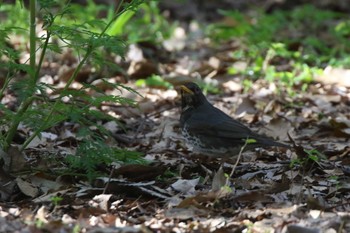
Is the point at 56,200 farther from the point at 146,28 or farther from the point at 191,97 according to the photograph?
the point at 146,28

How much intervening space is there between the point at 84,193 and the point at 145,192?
0.36m

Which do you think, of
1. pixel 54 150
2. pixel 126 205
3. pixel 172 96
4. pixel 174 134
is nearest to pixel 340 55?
pixel 172 96

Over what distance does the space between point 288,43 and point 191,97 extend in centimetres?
400

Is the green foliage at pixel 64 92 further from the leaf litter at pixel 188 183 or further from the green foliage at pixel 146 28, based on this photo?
the green foliage at pixel 146 28

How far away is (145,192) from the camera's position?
443cm

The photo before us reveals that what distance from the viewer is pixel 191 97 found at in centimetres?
597

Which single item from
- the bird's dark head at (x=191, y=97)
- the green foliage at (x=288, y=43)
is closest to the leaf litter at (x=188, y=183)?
the bird's dark head at (x=191, y=97)

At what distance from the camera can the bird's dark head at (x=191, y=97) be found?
5.96 metres

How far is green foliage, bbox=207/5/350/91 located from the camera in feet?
26.8

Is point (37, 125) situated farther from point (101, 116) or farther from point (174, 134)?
point (174, 134)

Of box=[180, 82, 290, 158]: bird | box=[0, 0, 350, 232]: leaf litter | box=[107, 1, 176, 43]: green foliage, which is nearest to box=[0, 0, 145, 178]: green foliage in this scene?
box=[0, 0, 350, 232]: leaf litter

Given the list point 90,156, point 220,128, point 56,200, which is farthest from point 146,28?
point 56,200

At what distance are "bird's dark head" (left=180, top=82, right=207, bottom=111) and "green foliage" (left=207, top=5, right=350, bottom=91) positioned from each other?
1.84 meters

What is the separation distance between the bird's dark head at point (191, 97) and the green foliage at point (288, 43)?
184cm
